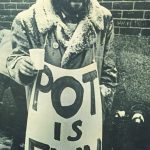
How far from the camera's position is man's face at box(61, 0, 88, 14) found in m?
2.27

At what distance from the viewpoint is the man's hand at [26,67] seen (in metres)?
2.27

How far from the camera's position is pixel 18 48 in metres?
2.35

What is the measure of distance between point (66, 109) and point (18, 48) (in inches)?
18.2

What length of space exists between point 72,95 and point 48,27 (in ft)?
1.38

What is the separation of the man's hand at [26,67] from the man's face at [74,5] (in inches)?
14.5

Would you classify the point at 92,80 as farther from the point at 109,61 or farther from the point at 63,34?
the point at 63,34

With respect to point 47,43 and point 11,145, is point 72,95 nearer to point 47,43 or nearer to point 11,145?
point 47,43

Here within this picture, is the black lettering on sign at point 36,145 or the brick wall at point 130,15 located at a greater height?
the brick wall at point 130,15

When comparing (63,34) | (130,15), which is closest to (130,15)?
(130,15)

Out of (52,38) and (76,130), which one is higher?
(52,38)

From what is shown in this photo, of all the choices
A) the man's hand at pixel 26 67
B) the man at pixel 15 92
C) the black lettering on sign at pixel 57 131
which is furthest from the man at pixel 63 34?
the black lettering on sign at pixel 57 131

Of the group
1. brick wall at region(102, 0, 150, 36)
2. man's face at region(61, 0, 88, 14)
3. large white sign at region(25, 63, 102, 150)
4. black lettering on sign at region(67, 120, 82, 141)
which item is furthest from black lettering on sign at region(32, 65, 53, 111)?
brick wall at region(102, 0, 150, 36)

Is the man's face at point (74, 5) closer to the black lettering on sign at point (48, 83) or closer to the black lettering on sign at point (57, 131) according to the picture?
the black lettering on sign at point (48, 83)

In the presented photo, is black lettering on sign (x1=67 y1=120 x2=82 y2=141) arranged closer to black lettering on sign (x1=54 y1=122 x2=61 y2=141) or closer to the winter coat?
black lettering on sign (x1=54 y1=122 x2=61 y2=141)
